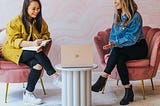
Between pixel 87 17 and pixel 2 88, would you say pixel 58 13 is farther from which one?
pixel 2 88

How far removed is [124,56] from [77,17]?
1.05 metres

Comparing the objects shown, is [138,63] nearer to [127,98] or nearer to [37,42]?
[127,98]

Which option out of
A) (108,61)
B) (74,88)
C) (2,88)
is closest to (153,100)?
(108,61)

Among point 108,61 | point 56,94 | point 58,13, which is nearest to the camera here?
point 108,61

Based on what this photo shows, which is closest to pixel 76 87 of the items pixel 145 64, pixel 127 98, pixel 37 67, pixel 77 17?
pixel 37 67

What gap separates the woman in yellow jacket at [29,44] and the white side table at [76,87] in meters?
0.25

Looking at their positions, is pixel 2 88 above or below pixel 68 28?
below

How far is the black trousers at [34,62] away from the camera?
3.17m

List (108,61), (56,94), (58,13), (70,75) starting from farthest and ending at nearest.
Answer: (58,13), (56,94), (108,61), (70,75)

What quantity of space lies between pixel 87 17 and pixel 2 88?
4.60 ft

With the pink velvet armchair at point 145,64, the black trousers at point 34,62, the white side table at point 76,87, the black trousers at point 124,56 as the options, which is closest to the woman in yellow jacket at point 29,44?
the black trousers at point 34,62

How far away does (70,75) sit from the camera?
116 inches

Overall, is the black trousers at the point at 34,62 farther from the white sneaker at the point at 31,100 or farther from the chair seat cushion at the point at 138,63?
the chair seat cushion at the point at 138,63

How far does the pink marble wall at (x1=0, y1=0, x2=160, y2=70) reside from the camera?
3984 millimetres
